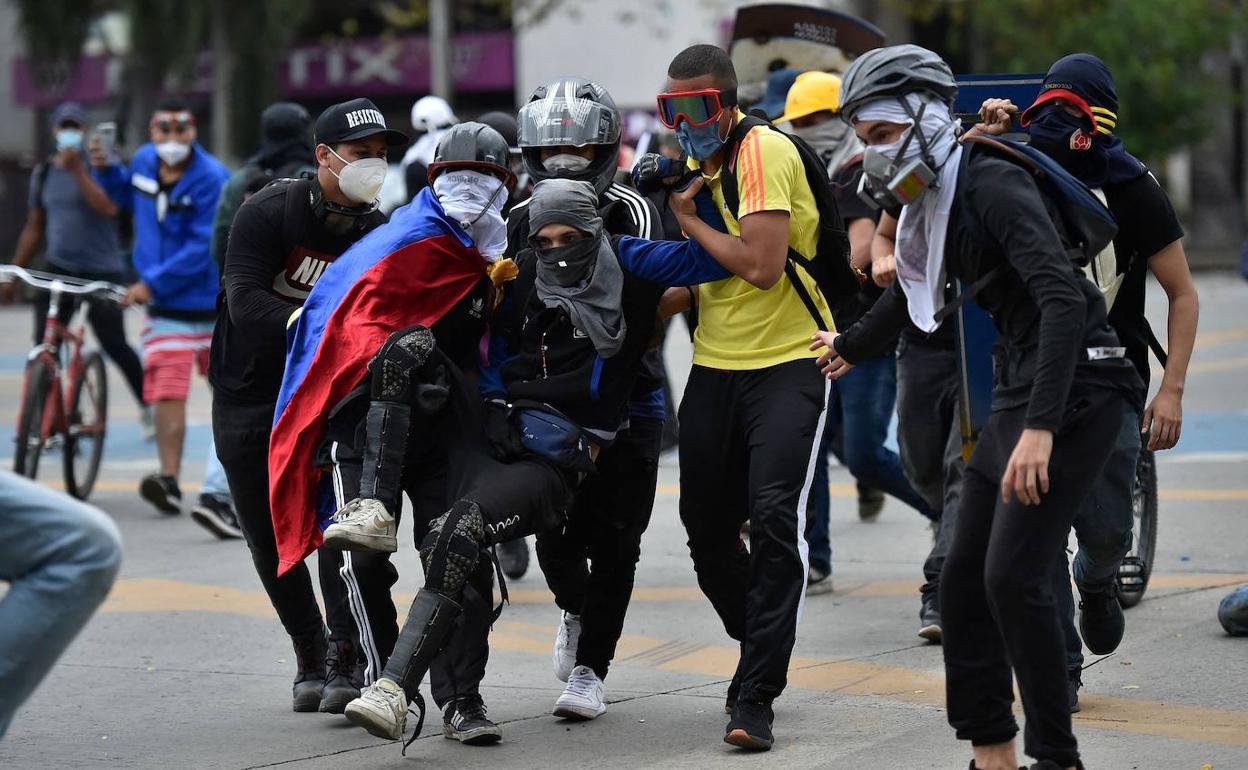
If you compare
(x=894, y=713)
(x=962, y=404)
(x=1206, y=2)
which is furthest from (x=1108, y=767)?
(x=1206, y=2)

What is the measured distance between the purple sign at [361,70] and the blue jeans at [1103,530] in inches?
1253

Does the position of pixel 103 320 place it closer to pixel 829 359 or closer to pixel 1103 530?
pixel 829 359

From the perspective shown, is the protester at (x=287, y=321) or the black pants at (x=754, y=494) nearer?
the black pants at (x=754, y=494)

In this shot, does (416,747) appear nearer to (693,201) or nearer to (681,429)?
(681,429)

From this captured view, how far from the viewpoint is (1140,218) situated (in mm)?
5145

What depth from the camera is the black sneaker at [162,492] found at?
953 cm

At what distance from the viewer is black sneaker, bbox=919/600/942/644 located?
632 cm

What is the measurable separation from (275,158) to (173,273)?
5.57 ft

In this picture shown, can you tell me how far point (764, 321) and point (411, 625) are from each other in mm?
1336

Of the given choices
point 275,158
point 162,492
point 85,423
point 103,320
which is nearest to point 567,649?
point 275,158

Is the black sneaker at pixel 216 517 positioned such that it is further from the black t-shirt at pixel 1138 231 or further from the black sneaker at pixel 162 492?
the black t-shirt at pixel 1138 231

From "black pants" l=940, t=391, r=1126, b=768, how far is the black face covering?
1254mm

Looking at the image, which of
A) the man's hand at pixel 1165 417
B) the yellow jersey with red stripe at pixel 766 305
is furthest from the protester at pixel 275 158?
the man's hand at pixel 1165 417

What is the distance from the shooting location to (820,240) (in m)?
5.33
